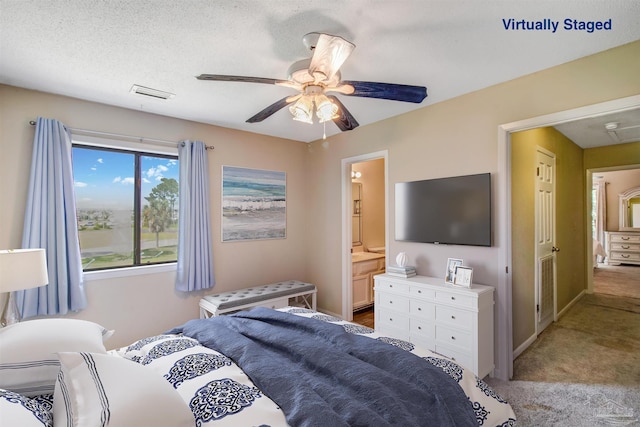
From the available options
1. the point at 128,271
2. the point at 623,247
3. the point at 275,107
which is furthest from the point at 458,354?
the point at 623,247

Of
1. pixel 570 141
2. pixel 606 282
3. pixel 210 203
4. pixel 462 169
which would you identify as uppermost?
pixel 570 141

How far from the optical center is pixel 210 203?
3684 millimetres

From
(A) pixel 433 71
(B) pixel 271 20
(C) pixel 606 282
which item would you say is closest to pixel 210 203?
(B) pixel 271 20

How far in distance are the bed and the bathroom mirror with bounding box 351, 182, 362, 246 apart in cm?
325

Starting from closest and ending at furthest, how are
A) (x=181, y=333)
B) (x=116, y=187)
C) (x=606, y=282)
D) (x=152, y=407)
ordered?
(x=152, y=407)
(x=181, y=333)
(x=116, y=187)
(x=606, y=282)

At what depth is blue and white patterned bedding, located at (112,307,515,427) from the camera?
3.67 ft

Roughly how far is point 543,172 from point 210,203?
3.98 meters

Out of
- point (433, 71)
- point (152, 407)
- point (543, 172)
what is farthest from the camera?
point (543, 172)

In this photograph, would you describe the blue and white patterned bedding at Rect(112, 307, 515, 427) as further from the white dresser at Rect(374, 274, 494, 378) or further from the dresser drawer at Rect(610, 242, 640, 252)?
the dresser drawer at Rect(610, 242, 640, 252)

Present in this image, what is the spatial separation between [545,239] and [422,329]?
2.10 metres

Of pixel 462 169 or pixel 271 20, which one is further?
pixel 462 169

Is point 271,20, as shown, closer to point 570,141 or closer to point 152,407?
point 152,407

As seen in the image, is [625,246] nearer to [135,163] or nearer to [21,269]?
[135,163]

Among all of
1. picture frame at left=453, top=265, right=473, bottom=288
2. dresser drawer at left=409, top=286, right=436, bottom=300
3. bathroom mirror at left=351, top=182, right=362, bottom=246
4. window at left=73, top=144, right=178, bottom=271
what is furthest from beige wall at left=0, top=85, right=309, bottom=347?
picture frame at left=453, top=265, right=473, bottom=288
